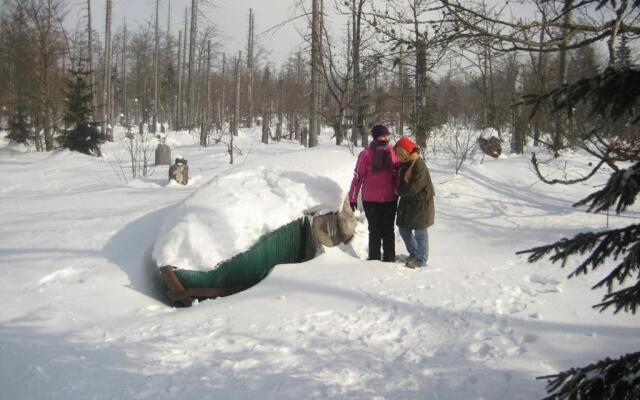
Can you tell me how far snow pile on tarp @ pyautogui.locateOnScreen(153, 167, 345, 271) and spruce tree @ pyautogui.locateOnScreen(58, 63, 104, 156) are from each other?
14363 millimetres

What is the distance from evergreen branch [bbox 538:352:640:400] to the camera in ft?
3.94

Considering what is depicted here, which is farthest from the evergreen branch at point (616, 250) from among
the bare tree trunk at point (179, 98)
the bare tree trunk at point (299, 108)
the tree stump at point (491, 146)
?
the bare tree trunk at point (179, 98)

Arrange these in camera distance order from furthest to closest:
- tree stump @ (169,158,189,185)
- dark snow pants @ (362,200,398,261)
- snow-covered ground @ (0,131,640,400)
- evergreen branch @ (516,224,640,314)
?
tree stump @ (169,158,189,185) < dark snow pants @ (362,200,398,261) < snow-covered ground @ (0,131,640,400) < evergreen branch @ (516,224,640,314)

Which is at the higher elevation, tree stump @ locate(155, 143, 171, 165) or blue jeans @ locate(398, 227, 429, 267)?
tree stump @ locate(155, 143, 171, 165)

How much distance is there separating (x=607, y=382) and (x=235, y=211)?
365cm

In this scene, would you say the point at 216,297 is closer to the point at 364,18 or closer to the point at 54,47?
the point at 364,18

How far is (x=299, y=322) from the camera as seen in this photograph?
134 inches

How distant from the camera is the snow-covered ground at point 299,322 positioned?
8.76ft

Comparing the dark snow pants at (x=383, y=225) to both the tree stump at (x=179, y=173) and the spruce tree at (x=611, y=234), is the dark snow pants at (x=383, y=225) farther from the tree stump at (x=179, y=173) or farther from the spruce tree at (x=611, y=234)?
the tree stump at (x=179, y=173)

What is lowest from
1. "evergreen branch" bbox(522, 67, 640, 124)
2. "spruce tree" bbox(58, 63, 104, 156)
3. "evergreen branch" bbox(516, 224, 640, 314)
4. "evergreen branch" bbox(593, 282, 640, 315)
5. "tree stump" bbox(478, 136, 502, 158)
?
"evergreen branch" bbox(593, 282, 640, 315)

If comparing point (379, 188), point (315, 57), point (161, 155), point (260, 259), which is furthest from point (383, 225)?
point (161, 155)

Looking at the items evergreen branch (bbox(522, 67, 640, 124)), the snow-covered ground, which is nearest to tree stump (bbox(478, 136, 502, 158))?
the snow-covered ground

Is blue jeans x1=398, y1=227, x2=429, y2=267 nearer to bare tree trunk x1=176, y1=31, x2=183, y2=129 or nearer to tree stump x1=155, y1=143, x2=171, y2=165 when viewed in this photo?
tree stump x1=155, y1=143, x2=171, y2=165

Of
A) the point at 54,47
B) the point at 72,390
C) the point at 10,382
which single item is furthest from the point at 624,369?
the point at 54,47
